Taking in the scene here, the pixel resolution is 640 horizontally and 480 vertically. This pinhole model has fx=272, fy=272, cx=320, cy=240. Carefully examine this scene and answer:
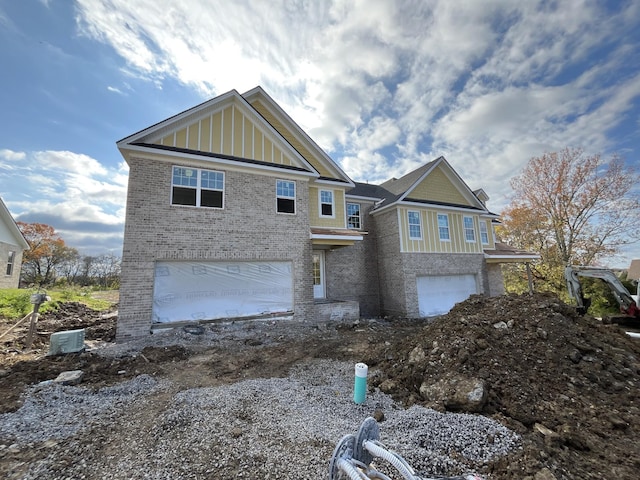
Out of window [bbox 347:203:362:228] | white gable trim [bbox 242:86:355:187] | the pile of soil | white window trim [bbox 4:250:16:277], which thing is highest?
white gable trim [bbox 242:86:355:187]

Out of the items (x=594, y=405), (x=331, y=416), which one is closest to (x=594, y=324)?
(x=594, y=405)

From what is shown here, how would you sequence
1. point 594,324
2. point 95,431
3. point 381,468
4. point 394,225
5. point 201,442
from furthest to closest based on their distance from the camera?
point 394,225
point 594,324
point 95,431
point 201,442
point 381,468

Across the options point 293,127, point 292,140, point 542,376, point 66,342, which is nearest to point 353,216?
point 292,140

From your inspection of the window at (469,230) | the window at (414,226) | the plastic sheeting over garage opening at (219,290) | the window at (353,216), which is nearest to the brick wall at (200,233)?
the plastic sheeting over garage opening at (219,290)

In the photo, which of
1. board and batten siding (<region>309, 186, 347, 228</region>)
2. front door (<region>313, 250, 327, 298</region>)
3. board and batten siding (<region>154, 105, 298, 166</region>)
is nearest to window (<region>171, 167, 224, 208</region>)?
board and batten siding (<region>154, 105, 298, 166</region>)

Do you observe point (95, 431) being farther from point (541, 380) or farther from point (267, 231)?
point (267, 231)

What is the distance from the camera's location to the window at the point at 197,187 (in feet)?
32.4

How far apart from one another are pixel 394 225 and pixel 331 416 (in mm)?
12349

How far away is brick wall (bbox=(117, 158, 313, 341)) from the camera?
8.79 metres

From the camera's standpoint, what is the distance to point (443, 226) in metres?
16.3

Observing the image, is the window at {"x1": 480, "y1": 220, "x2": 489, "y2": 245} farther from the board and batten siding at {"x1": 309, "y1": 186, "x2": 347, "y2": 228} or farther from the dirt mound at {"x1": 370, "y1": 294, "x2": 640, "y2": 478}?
the dirt mound at {"x1": 370, "y1": 294, "x2": 640, "y2": 478}

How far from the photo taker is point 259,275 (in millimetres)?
10992

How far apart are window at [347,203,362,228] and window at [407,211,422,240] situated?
2.88m

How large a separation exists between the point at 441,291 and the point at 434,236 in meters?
3.21
